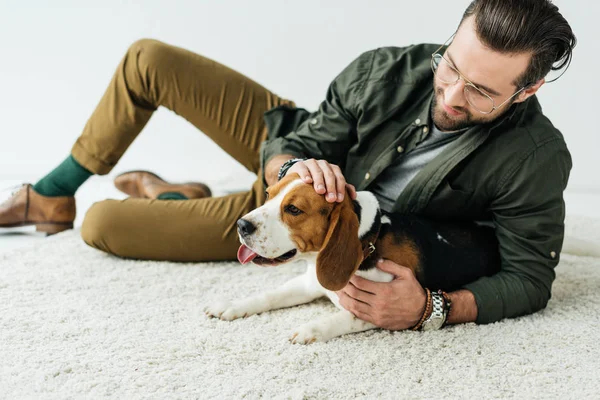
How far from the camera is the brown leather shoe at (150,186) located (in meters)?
3.32

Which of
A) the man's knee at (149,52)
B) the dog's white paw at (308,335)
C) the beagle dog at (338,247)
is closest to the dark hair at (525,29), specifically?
the beagle dog at (338,247)

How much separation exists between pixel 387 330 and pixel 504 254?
513 mm

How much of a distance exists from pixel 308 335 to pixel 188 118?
4.77 feet

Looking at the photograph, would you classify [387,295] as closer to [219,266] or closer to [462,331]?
[462,331]

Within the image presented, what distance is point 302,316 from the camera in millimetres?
2217

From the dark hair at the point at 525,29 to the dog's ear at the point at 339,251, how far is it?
70cm

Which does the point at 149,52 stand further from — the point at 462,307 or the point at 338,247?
the point at 462,307

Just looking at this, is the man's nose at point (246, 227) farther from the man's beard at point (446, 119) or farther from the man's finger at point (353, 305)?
the man's beard at point (446, 119)

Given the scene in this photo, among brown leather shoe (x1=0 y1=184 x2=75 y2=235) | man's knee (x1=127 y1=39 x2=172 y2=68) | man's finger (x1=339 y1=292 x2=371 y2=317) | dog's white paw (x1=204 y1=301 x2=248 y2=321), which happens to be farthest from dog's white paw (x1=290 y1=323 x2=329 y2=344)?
brown leather shoe (x1=0 y1=184 x2=75 y2=235)

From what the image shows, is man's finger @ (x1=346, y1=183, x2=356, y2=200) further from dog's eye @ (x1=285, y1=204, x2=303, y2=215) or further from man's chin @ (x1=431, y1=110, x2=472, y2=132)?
man's chin @ (x1=431, y1=110, x2=472, y2=132)

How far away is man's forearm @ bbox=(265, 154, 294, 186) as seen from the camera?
2.39 m

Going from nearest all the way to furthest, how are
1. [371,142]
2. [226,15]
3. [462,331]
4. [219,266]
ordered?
[462,331], [371,142], [219,266], [226,15]

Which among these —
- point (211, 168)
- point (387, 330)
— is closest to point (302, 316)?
point (387, 330)

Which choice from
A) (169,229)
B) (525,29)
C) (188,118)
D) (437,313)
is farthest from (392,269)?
(188,118)
